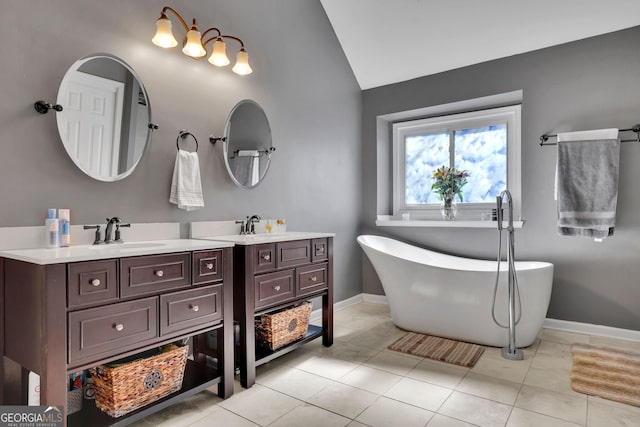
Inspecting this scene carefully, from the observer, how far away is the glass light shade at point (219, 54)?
7.64ft

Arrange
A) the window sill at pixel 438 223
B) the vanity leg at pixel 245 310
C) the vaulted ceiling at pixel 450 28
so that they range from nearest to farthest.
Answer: the vanity leg at pixel 245 310, the vaulted ceiling at pixel 450 28, the window sill at pixel 438 223

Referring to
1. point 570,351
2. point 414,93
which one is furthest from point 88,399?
point 414,93

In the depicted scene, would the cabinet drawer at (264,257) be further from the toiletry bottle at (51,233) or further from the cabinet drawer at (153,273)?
the toiletry bottle at (51,233)

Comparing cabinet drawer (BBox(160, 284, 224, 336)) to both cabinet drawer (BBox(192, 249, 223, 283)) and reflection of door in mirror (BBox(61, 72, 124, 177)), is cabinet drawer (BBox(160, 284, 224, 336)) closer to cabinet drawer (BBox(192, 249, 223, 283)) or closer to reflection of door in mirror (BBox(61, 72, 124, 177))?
cabinet drawer (BBox(192, 249, 223, 283))

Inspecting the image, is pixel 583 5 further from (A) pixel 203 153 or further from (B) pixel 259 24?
(A) pixel 203 153

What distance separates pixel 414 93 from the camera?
3.85 meters

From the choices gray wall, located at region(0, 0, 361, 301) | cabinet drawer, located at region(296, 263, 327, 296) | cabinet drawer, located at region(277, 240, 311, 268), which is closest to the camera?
gray wall, located at region(0, 0, 361, 301)

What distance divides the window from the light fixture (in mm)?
2230

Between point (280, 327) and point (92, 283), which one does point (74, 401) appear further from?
point (280, 327)

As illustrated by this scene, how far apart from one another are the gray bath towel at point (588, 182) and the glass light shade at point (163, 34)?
2934 mm

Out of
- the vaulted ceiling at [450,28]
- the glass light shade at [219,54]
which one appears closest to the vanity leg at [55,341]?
the glass light shade at [219,54]

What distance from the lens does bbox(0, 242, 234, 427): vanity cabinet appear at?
4.38 ft

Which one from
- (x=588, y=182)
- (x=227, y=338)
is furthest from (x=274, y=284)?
(x=588, y=182)

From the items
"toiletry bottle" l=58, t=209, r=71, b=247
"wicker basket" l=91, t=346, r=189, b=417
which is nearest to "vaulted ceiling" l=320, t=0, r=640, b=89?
"toiletry bottle" l=58, t=209, r=71, b=247
